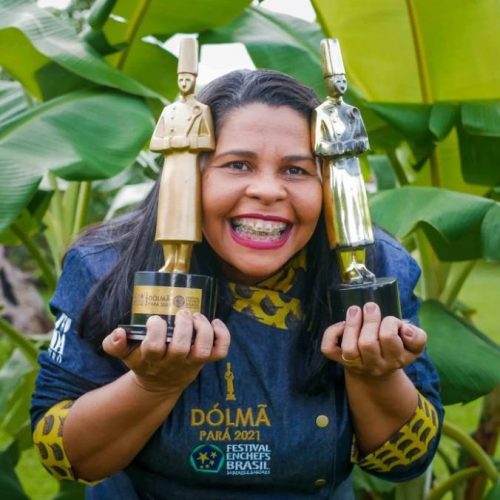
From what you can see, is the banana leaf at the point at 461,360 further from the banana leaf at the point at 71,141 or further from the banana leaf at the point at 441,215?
the banana leaf at the point at 71,141

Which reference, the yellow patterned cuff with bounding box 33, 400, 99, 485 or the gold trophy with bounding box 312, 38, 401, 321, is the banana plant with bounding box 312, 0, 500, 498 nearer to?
the gold trophy with bounding box 312, 38, 401, 321

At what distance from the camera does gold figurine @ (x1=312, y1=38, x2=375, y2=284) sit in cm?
157

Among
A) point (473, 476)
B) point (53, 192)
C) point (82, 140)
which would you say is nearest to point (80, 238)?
point (82, 140)

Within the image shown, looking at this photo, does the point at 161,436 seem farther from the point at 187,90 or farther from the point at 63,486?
the point at 63,486

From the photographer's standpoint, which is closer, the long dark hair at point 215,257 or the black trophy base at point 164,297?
the black trophy base at point 164,297

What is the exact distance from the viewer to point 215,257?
68.1 inches

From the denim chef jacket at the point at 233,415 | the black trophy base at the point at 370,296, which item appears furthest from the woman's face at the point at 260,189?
the denim chef jacket at the point at 233,415

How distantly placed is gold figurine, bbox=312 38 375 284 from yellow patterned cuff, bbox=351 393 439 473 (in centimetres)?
29

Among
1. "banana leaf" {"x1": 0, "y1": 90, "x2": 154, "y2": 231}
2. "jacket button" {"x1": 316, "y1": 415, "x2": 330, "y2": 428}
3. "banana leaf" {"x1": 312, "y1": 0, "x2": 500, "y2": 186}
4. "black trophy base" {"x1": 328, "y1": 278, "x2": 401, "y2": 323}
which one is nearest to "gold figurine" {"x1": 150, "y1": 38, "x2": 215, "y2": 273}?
A: "black trophy base" {"x1": 328, "y1": 278, "x2": 401, "y2": 323}

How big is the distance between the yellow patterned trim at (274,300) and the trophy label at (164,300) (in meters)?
0.23

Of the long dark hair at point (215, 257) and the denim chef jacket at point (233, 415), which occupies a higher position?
the long dark hair at point (215, 257)

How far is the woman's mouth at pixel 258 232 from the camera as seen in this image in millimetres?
1541

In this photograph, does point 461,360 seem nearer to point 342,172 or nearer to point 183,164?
point 342,172

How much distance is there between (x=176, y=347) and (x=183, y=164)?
29 centimetres
